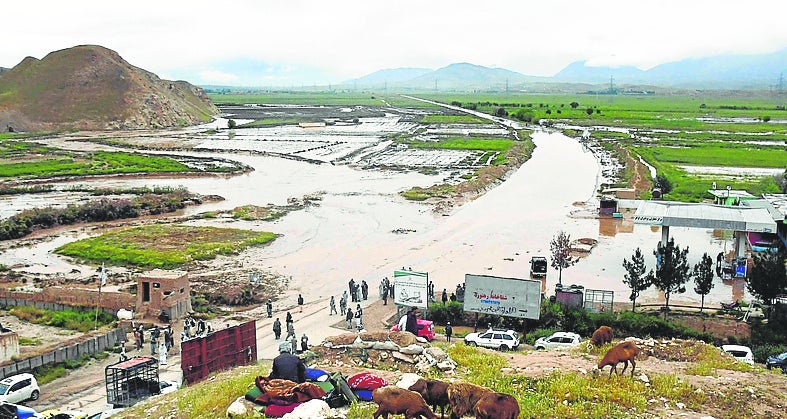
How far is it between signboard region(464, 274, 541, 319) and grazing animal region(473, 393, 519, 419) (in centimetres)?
1234

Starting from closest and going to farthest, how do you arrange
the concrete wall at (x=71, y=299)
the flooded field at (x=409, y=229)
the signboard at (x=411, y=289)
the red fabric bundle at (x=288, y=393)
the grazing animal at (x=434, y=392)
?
the grazing animal at (x=434, y=392)
the red fabric bundle at (x=288, y=393)
the signboard at (x=411, y=289)
the concrete wall at (x=71, y=299)
the flooded field at (x=409, y=229)

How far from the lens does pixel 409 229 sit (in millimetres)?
41906

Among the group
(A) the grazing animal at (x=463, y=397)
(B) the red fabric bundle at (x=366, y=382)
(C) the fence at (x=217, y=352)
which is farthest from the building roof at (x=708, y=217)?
(A) the grazing animal at (x=463, y=397)

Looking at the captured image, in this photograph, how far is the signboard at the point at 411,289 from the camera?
23.8m

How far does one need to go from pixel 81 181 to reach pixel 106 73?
72.1 metres

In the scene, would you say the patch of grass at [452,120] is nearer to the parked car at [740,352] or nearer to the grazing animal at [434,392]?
the parked car at [740,352]

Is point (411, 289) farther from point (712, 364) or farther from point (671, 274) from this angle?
point (712, 364)

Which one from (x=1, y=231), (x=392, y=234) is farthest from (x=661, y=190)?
(x=1, y=231)

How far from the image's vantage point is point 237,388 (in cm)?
1308

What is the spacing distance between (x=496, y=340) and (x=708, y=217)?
47.4 feet

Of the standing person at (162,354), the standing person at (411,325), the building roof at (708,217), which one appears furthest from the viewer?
the building roof at (708,217)

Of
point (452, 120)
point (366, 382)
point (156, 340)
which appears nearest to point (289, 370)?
point (366, 382)

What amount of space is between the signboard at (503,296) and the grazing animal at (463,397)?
11.7 metres

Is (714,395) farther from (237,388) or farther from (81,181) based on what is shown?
(81,181)
